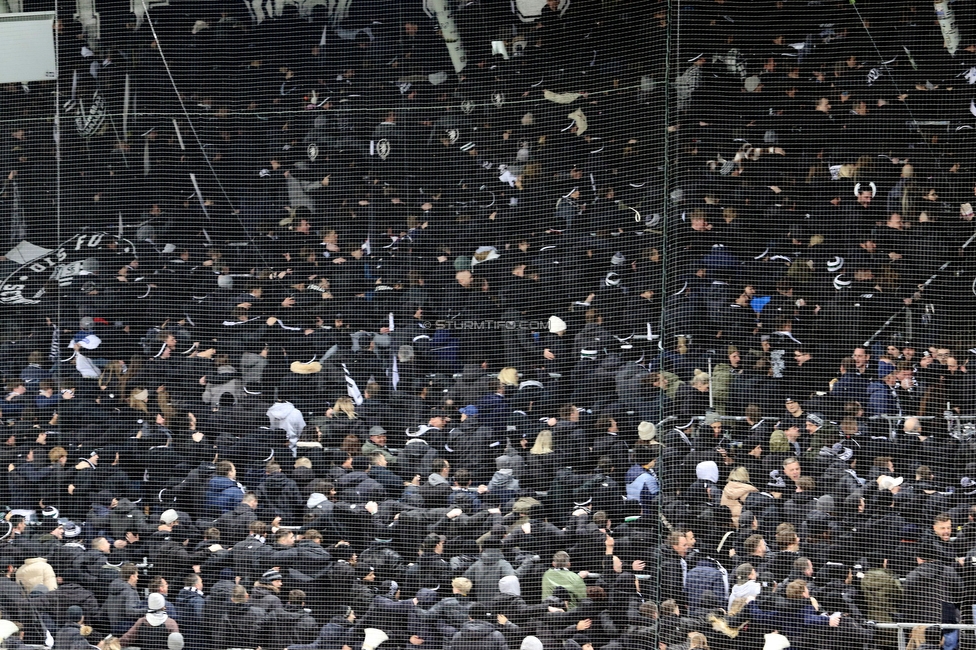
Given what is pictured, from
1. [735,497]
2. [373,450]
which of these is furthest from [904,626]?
[373,450]

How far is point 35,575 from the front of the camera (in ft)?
6.49

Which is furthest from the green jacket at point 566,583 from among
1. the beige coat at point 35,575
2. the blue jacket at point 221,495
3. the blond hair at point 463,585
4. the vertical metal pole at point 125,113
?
the vertical metal pole at point 125,113

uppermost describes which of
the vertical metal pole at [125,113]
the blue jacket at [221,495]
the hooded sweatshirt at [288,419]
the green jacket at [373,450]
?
the vertical metal pole at [125,113]

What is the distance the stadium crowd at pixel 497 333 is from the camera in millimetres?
1897

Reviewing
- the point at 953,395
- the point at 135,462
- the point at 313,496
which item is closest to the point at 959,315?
the point at 953,395

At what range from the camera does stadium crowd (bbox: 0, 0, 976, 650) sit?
1897mm

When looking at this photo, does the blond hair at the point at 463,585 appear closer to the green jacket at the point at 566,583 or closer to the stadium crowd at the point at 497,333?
the stadium crowd at the point at 497,333

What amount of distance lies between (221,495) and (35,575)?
1.83 ft

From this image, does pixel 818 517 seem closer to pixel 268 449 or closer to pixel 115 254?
pixel 268 449

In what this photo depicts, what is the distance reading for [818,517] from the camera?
189 cm

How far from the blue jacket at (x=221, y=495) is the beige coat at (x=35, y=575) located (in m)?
0.47

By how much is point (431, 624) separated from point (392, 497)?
35 cm

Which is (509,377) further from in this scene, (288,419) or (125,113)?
(125,113)

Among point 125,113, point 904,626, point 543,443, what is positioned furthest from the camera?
point 125,113
